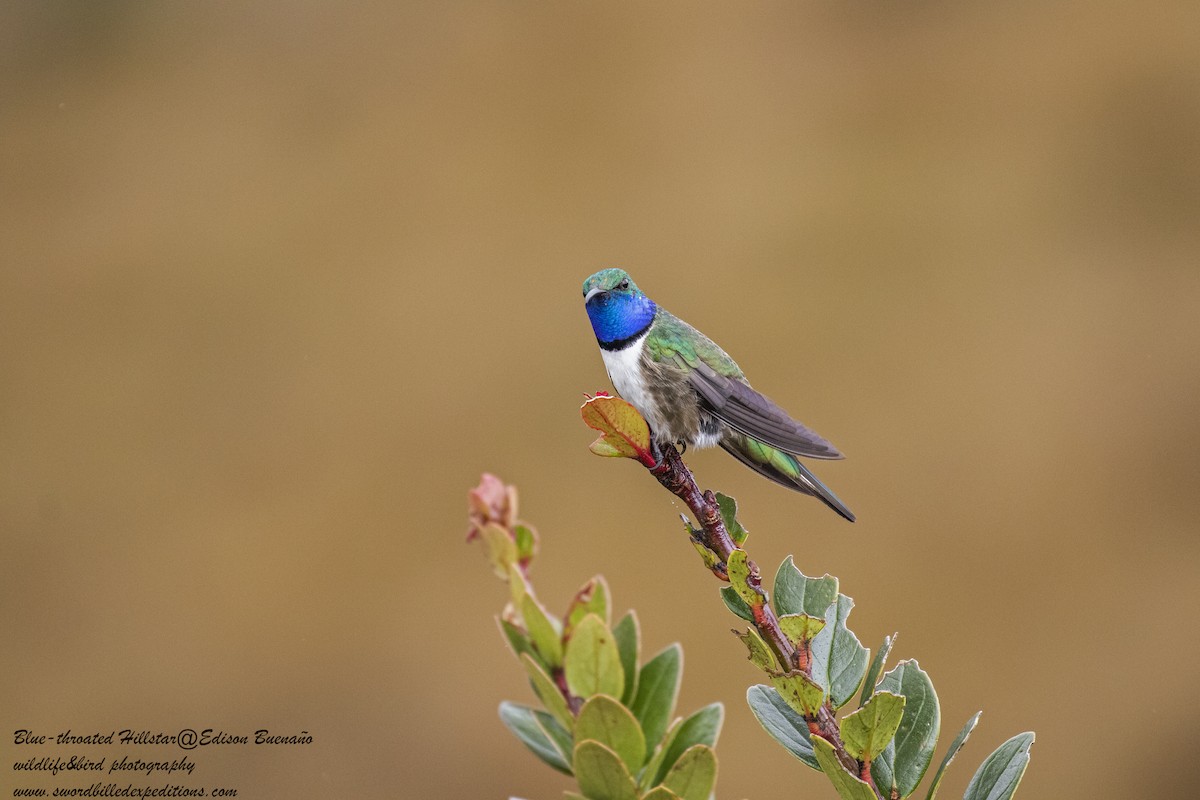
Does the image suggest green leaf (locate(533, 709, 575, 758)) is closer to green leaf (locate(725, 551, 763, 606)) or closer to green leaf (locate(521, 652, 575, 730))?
green leaf (locate(521, 652, 575, 730))

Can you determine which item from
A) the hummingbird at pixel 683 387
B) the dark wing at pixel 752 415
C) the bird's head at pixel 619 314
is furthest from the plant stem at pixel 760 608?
the bird's head at pixel 619 314

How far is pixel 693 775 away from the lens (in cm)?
90

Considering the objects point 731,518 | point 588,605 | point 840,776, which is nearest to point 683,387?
point 731,518

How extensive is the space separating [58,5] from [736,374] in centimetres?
635

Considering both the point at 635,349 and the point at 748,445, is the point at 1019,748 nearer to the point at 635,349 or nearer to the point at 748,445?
the point at 748,445

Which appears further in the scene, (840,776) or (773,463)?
(773,463)

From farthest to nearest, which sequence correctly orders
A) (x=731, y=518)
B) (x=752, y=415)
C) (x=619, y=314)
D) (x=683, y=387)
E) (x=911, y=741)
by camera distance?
(x=619, y=314), (x=683, y=387), (x=752, y=415), (x=731, y=518), (x=911, y=741)

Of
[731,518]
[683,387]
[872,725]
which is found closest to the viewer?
[872,725]

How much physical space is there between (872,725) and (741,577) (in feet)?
0.65

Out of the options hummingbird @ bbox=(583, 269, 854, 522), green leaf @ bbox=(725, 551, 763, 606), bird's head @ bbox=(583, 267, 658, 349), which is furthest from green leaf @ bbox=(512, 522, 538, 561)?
bird's head @ bbox=(583, 267, 658, 349)

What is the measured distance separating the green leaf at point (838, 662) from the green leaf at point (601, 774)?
0.42 m

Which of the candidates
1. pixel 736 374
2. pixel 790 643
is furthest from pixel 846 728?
pixel 736 374

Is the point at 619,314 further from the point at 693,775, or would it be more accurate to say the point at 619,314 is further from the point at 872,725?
the point at 693,775

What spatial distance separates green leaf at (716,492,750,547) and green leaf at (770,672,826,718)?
0.23 metres
